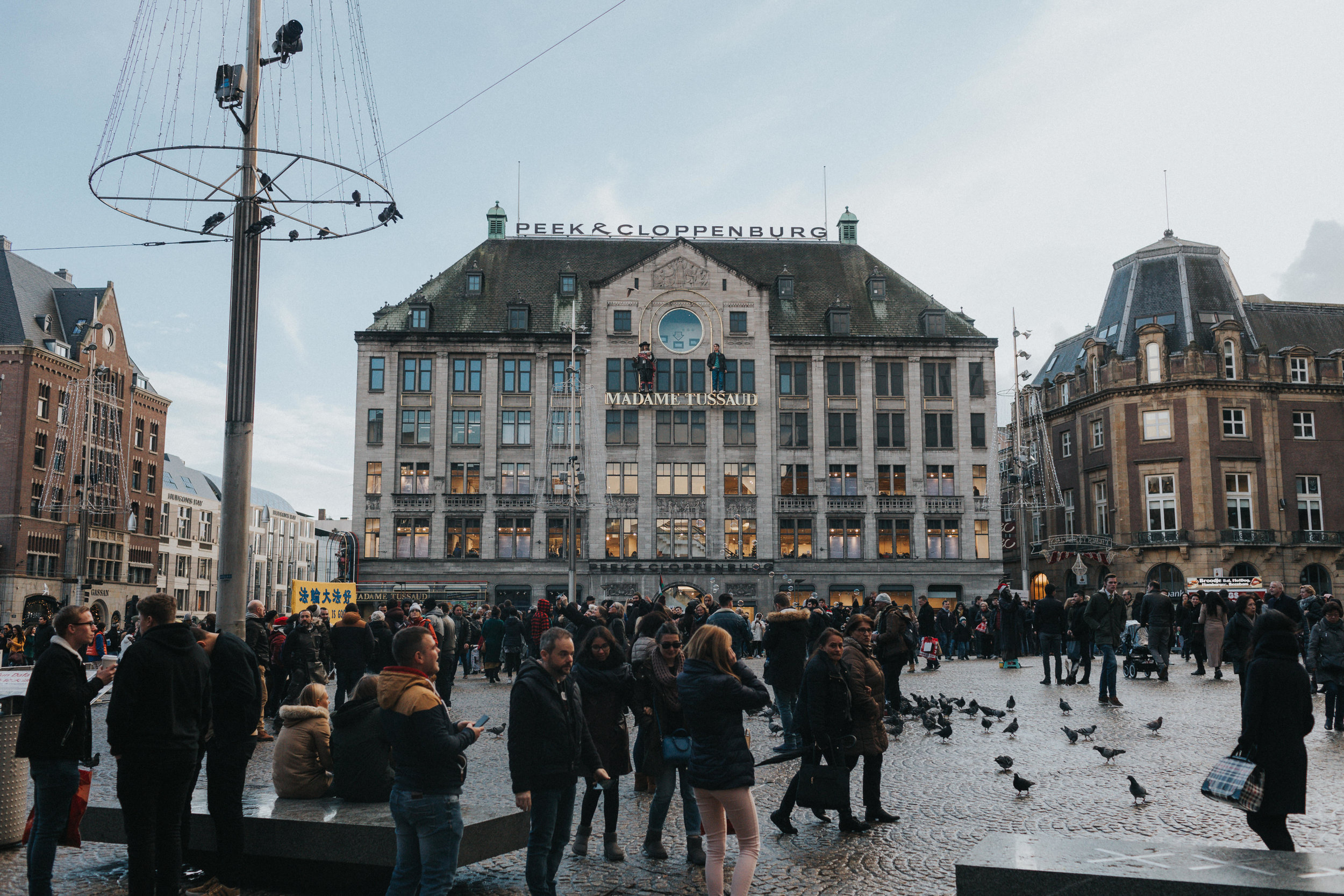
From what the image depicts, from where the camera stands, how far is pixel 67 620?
292 inches

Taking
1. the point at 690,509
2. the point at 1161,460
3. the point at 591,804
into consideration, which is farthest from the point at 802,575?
the point at 591,804

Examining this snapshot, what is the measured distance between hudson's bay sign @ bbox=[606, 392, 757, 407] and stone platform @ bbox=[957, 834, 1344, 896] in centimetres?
5199

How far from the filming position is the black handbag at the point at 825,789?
8.68m

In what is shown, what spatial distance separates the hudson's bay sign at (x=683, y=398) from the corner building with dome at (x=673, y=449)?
81 mm

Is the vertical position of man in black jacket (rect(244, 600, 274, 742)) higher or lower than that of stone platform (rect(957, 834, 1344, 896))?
higher

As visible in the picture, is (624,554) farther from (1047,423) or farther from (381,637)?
(381,637)

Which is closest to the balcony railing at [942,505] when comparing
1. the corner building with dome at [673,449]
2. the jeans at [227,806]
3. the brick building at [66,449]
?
the corner building with dome at [673,449]

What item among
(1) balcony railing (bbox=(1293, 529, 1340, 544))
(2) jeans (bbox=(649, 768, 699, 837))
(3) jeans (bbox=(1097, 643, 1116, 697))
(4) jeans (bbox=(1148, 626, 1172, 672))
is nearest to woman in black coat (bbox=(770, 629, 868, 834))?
(2) jeans (bbox=(649, 768, 699, 837))

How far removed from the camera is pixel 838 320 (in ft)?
196

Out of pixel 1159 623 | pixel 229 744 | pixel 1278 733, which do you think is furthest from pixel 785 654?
pixel 1159 623

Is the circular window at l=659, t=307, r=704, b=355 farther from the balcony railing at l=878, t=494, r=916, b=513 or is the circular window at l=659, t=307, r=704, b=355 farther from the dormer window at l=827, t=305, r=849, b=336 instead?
the balcony railing at l=878, t=494, r=916, b=513

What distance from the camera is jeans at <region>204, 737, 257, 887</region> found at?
7531 mm

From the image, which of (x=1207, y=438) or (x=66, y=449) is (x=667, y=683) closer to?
(x=1207, y=438)

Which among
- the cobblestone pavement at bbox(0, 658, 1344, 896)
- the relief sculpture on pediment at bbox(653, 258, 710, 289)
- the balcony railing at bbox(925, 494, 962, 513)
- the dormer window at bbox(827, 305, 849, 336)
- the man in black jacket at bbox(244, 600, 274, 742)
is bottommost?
the cobblestone pavement at bbox(0, 658, 1344, 896)
